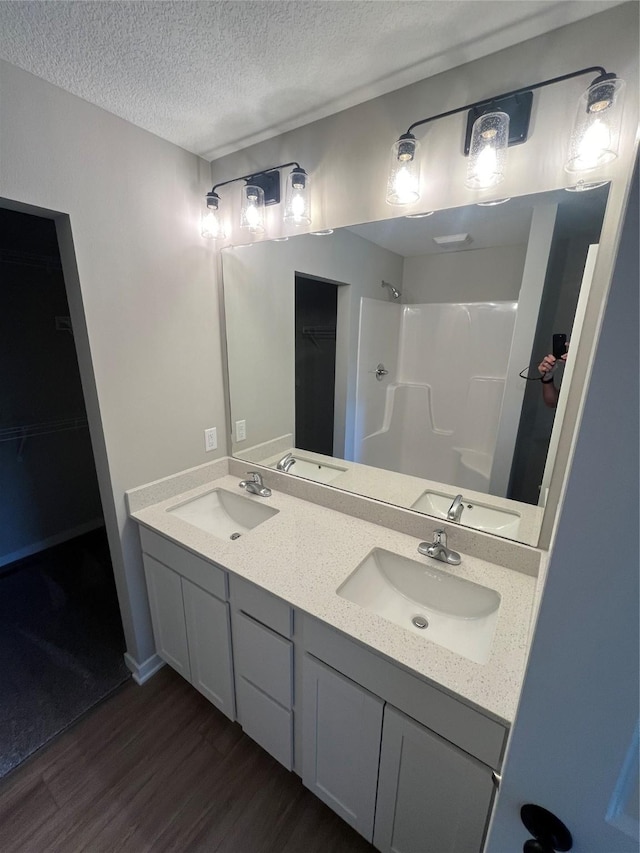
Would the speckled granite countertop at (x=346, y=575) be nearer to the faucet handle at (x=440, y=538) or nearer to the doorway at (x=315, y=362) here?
the faucet handle at (x=440, y=538)

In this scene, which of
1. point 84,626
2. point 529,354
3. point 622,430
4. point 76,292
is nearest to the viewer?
point 622,430

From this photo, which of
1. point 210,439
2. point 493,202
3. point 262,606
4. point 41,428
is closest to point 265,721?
point 262,606

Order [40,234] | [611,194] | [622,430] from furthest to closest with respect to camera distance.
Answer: [40,234]
[611,194]
[622,430]

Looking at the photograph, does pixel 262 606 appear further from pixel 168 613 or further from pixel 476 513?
pixel 476 513

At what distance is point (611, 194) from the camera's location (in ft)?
2.92

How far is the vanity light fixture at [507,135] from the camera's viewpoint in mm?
844

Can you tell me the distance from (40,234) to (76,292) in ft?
5.57

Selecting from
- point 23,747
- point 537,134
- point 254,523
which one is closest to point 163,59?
point 537,134

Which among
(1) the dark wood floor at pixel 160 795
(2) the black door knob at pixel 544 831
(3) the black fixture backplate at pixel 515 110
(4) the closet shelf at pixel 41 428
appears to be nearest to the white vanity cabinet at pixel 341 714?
(1) the dark wood floor at pixel 160 795

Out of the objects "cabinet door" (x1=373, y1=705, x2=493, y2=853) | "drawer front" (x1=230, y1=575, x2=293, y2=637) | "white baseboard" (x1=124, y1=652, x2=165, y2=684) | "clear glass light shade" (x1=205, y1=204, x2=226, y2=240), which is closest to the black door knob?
"cabinet door" (x1=373, y1=705, x2=493, y2=853)

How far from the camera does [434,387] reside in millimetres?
1342

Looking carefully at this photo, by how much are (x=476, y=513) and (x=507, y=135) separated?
119cm

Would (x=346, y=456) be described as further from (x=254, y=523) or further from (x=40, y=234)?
(x=40, y=234)

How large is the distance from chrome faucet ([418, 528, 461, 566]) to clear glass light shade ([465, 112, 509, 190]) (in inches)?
44.3
